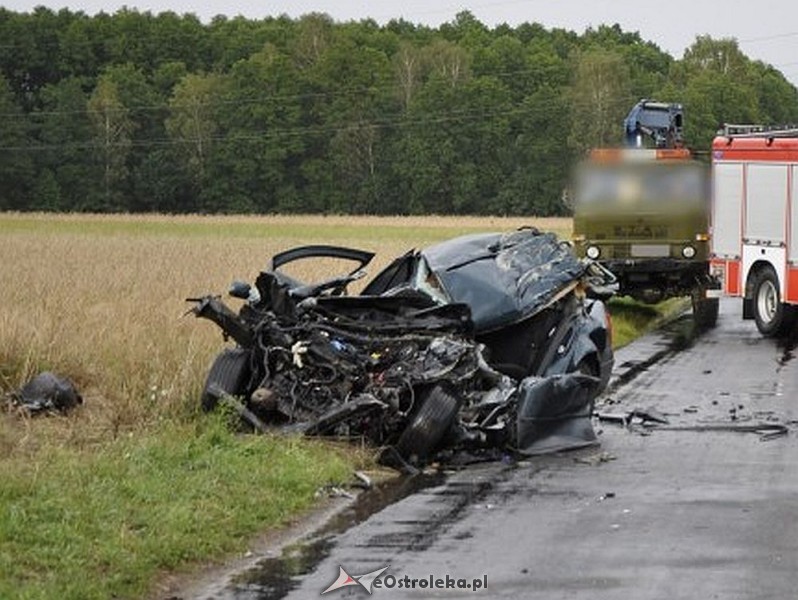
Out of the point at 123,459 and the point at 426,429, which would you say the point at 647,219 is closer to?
the point at 426,429

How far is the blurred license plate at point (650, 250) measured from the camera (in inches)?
999

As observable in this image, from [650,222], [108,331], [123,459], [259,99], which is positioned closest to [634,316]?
[650,222]

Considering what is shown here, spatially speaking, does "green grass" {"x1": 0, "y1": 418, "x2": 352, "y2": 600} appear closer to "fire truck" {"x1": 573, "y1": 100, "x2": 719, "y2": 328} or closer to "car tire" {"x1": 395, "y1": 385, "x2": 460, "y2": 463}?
"car tire" {"x1": 395, "y1": 385, "x2": 460, "y2": 463}

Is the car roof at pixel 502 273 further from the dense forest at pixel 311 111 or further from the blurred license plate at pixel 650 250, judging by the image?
the dense forest at pixel 311 111

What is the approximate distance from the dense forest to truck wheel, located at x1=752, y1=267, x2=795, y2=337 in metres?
51.4

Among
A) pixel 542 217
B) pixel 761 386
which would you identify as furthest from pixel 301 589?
pixel 542 217

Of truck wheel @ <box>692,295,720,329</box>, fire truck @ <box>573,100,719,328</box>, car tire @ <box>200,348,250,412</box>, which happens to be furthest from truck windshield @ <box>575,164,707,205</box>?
car tire @ <box>200,348,250,412</box>

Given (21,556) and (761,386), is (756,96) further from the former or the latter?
(21,556)

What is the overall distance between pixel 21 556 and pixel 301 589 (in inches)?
54.3

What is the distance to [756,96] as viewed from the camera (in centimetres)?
9506

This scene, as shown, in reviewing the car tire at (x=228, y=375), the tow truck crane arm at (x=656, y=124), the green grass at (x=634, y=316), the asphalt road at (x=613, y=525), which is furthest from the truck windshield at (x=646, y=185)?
the car tire at (x=228, y=375)

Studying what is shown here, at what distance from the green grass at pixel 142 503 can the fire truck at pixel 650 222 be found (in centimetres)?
1395

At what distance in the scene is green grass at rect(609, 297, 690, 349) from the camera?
2366cm

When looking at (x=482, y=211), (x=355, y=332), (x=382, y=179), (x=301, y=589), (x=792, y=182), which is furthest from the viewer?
(x=382, y=179)
